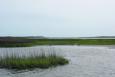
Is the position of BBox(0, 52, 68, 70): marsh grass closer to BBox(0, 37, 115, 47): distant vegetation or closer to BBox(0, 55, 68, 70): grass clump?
BBox(0, 55, 68, 70): grass clump

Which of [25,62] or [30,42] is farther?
[30,42]

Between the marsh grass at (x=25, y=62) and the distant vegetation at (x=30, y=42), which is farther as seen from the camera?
Result: the distant vegetation at (x=30, y=42)

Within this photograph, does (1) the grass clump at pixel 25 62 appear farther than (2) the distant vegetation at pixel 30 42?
No

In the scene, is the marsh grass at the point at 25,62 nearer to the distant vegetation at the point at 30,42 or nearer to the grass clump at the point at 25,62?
the grass clump at the point at 25,62

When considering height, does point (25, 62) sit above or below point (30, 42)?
above

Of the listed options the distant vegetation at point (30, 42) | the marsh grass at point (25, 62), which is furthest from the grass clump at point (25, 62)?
the distant vegetation at point (30, 42)

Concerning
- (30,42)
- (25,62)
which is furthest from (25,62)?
(30,42)

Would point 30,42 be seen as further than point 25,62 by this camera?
Yes

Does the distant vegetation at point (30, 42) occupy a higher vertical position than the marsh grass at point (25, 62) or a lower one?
lower

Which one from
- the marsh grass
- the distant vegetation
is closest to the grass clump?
the marsh grass

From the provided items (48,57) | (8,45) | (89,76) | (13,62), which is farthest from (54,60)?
(8,45)

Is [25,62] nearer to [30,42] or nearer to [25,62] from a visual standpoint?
[25,62]

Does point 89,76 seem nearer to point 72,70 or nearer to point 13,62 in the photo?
point 72,70

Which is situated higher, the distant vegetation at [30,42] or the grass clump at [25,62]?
the grass clump at [25,62]
